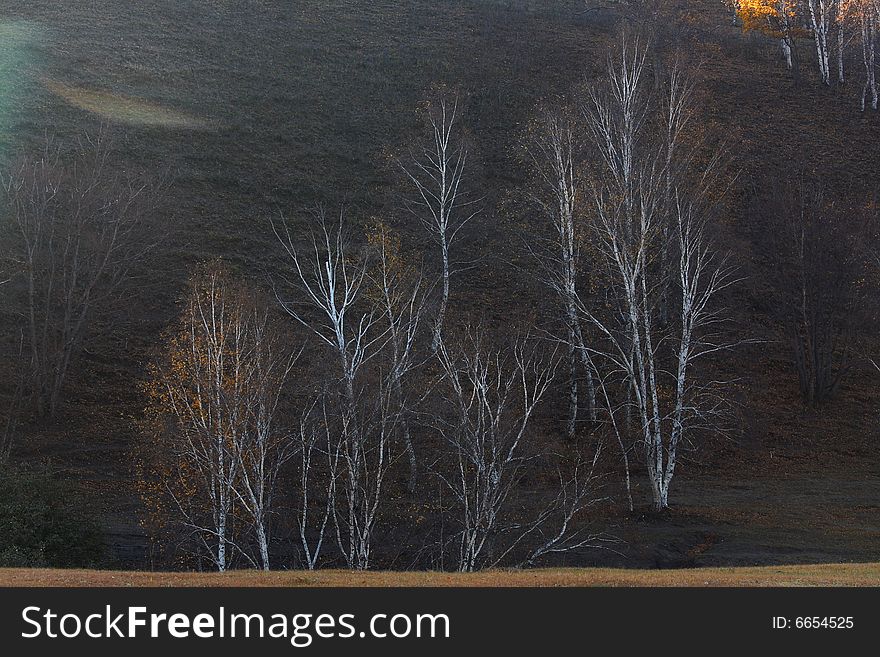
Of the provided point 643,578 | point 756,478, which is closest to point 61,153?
point 756,478

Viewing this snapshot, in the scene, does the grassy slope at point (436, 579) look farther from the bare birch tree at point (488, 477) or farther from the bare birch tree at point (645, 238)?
the bare birch tree at point (645, 238)

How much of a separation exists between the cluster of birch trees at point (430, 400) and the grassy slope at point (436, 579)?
5105 mm

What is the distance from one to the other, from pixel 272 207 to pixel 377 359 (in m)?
23.3

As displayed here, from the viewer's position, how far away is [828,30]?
76.8m

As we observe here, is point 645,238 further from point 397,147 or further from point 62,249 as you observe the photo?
point 397,147

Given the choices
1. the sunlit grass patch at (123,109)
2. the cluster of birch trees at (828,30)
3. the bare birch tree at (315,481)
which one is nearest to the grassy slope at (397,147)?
the sunlit grass patch at (123,109)

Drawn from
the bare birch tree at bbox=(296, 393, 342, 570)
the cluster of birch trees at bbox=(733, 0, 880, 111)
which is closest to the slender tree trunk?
the bare birch tree at bbox=(296, 393, 342, 570)

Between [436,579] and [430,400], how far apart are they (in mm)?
12346

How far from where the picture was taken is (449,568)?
25.2m

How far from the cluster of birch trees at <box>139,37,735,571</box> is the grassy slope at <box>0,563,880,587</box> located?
16.7 ft

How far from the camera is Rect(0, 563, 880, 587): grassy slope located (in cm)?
1419

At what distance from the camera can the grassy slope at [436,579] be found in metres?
14.2

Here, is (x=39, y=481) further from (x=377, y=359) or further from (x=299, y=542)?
(x=377, y=359)

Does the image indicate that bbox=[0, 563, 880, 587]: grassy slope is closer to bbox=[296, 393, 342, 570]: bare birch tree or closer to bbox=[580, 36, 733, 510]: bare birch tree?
bbox=[296, 393, 342, 570]: bare birch tree
